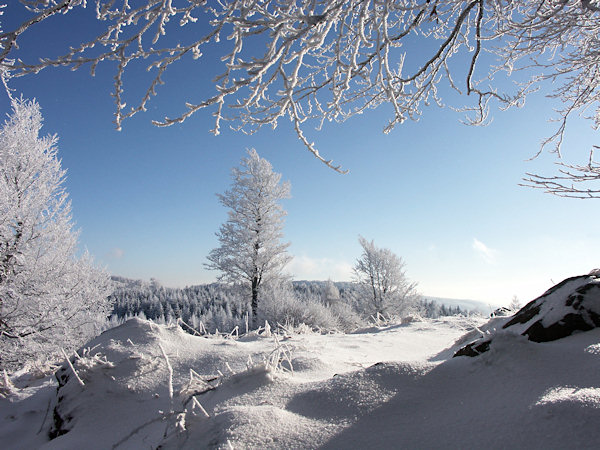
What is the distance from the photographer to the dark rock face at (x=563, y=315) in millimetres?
1347

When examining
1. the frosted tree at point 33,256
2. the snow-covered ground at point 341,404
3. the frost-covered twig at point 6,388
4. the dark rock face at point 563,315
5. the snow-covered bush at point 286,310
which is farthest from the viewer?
the snow-covered bush at point 286,310

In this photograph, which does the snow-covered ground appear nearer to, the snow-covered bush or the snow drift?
the snow drift

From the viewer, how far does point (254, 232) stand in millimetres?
11789

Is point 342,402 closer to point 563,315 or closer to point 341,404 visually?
point 341,404

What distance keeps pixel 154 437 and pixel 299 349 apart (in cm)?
100

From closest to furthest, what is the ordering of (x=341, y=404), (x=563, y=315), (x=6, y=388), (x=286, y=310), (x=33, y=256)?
1. (x=341, y=404)
2. (x=563, y=315)
3. (x=6, y=388)
4. (x=33, y=256)
5. (x=286, y=310)

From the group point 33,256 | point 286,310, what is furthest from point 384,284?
point 33,256

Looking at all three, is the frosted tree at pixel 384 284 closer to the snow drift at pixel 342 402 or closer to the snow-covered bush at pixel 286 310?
the snow-covered bush at pixel 286 310

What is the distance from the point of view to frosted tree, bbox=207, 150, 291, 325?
11578mm

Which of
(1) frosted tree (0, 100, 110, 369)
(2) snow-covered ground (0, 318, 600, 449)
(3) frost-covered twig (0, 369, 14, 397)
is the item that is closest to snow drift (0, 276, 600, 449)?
(2) snow-covered ground (0, 318, 600, 449)

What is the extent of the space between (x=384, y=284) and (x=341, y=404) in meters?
14.9

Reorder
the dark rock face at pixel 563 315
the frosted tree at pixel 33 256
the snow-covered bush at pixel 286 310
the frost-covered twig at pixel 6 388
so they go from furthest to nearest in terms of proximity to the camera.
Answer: the snow-covered bush at pixel 286 310 → the frosted tree at pixel 33 256 → the frost-covered twig at pixel 6 388 → the dark rock face at pixel 563 315

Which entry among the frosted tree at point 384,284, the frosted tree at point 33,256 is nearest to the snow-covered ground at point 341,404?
the frosted tree at point 33,256

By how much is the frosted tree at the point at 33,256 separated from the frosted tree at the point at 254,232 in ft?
15.5
